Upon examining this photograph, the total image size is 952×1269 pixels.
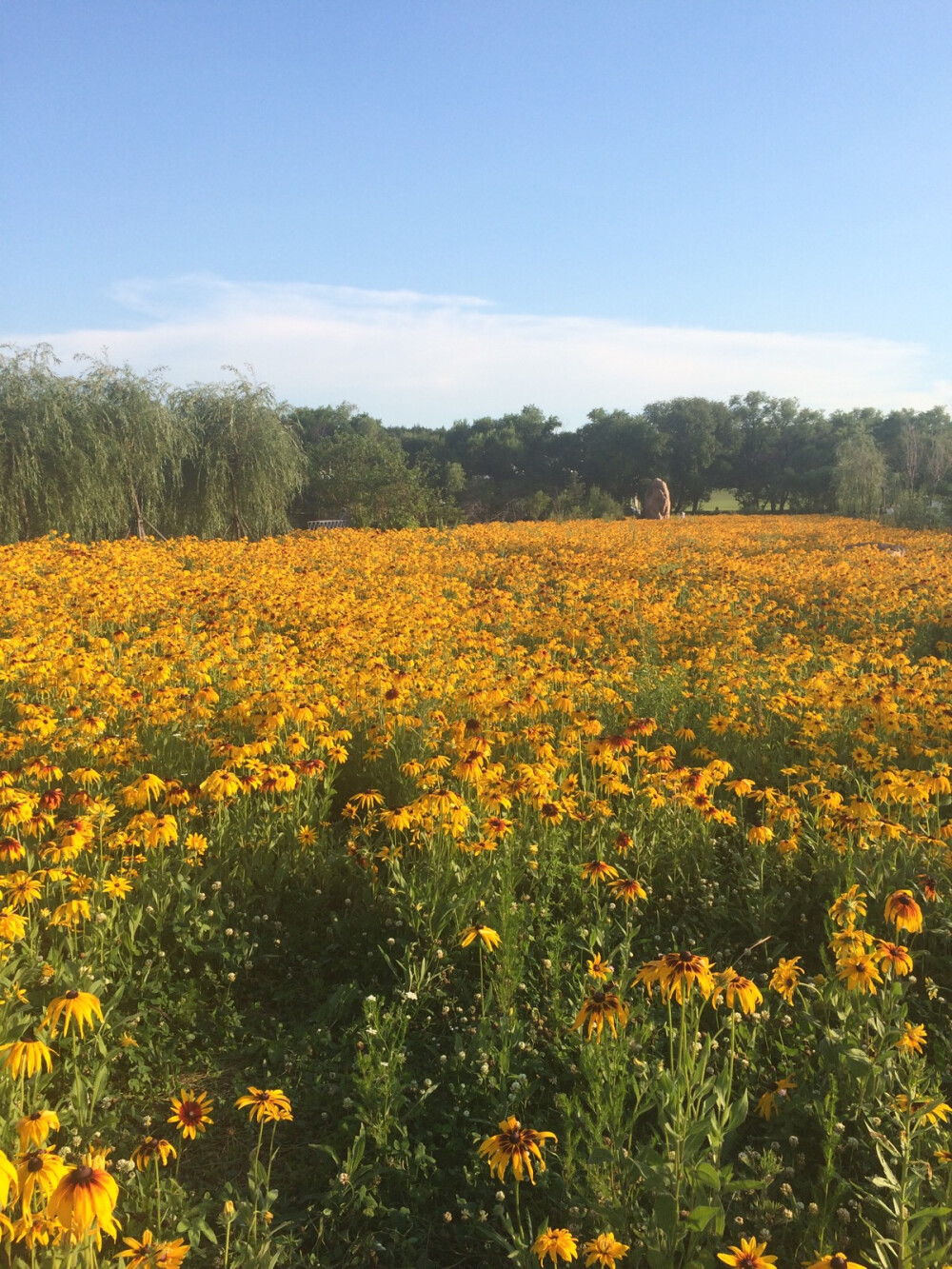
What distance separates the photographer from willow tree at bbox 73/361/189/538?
17.9 meters

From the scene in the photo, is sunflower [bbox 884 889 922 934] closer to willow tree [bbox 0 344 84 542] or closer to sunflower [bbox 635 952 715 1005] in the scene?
sunflower [bbox 635 952 715 1005]

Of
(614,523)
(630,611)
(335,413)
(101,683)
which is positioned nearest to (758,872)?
(101,683)

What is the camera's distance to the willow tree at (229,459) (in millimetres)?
20938

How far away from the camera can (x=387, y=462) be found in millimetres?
29875

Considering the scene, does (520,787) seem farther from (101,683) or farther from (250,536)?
(250,536)

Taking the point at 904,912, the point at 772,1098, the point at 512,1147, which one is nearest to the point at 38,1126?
the point at 512,1147

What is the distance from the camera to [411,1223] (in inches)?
96.2

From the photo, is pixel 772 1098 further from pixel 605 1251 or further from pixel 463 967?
pixel 463 967

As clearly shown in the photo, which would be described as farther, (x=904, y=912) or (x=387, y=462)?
(x=387, y=462)

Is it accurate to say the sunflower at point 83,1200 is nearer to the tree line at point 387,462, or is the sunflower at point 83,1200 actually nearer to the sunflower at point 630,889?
the sunflower at point 630,889

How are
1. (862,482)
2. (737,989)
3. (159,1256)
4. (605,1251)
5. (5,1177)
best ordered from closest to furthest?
(5,1177) → (159,1256) → (605,1251) → (737,989) → (862,482)

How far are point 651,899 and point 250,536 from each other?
805 inches

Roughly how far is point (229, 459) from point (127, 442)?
3096 millimetres

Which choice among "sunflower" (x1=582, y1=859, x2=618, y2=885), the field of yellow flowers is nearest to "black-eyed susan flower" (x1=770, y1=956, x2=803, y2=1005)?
the field of yellow flowers
